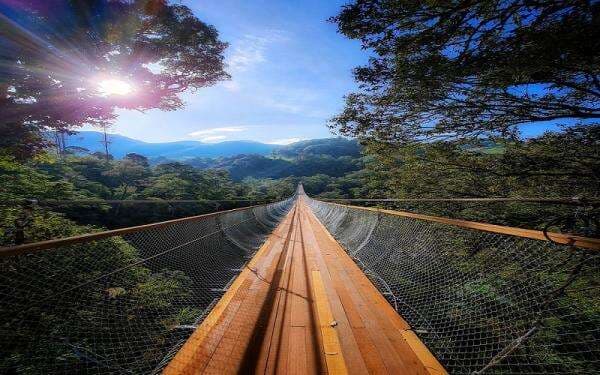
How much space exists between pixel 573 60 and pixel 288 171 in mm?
140459

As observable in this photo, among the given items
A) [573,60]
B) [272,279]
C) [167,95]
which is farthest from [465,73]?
[167,95]

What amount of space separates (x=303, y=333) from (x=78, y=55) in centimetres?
908

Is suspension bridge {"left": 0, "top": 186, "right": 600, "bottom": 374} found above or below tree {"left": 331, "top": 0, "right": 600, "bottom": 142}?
below

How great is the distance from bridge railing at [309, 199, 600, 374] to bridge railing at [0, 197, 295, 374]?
7.41ft

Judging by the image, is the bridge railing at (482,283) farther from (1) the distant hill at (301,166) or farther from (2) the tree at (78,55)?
(1) the distant hill at (301,166)

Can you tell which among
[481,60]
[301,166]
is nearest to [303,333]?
[481,60]

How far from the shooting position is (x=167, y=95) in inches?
423

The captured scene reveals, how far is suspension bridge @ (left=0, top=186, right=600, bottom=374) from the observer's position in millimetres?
2135

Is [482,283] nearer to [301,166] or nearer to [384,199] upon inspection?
[384,199]

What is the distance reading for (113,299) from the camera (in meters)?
2.81

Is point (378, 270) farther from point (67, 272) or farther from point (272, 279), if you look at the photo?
point (67, 272)


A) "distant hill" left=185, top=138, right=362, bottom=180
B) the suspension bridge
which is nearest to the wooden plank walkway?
the suspension bridge

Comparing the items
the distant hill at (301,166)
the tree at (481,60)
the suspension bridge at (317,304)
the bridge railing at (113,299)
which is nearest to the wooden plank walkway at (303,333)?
the suspension bridge at (317,304)

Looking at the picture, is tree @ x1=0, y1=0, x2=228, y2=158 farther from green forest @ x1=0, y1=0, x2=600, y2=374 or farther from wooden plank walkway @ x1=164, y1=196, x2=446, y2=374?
wooden plank walkway @ x1=164, y1=196, x2=446, y2=374
